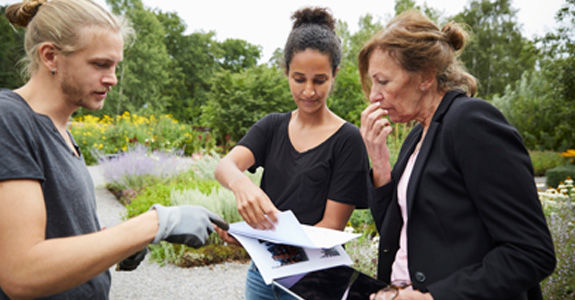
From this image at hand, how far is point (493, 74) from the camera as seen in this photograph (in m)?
30.3

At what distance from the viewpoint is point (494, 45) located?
98.8 feet

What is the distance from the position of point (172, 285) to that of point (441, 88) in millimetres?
3589

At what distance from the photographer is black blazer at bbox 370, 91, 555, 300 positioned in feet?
3.72

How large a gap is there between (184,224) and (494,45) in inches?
1341

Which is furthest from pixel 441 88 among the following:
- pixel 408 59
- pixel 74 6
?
pixel 74 6

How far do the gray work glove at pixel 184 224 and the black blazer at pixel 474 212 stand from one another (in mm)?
721

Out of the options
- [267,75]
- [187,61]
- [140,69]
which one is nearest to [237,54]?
[187,61]

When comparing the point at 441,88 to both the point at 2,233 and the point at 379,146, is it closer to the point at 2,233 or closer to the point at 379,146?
the point at 379,146

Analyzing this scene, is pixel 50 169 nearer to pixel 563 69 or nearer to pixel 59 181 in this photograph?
pixel 59 181

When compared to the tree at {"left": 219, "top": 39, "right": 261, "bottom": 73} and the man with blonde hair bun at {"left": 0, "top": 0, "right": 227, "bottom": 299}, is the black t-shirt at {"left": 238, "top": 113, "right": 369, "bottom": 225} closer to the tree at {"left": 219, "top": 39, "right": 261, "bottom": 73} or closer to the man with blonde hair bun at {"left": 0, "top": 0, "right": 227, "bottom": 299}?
the man with blonde hair bun at {"left": 0, "top": 0, "right": 227, "bottom": 299}

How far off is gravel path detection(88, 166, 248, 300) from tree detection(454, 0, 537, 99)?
1176 inches

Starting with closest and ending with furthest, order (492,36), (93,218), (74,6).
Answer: (74,6) → (93,218) → (492,36)

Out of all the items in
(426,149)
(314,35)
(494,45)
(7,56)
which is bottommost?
(7,56)

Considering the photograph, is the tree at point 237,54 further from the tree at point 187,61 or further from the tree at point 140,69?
the tree at point 140,69
